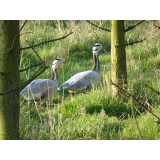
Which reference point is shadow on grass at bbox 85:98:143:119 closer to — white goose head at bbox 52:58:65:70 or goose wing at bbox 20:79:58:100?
goose wing at bbox 20:79:58:100

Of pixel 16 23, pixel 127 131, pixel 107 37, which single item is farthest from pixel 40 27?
pixel 16 23

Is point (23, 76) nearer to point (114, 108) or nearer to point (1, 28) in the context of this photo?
point (114, 108)

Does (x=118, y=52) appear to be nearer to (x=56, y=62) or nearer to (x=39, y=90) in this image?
(x=39, y=90)

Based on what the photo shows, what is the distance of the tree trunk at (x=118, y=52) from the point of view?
13.9 feet

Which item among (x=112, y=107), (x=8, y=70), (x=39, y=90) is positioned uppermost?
(x=8, y=70)

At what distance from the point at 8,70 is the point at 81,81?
3.60 metres

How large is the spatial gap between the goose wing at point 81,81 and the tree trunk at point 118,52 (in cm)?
146

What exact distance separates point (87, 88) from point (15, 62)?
3.72 metres

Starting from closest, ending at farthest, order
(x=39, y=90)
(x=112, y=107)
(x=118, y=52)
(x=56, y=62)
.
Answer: (x=118, y=52) < (x=112, y=107) < (x=39, y=90) < (x=56, y=62)

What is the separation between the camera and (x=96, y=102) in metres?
4.54

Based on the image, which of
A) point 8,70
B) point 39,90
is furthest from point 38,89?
point 8,70

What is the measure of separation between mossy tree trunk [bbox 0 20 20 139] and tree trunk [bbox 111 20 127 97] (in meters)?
2.14

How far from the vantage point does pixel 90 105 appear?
4527 millimetres

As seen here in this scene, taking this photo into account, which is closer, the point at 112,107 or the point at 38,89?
the point at 112,107
